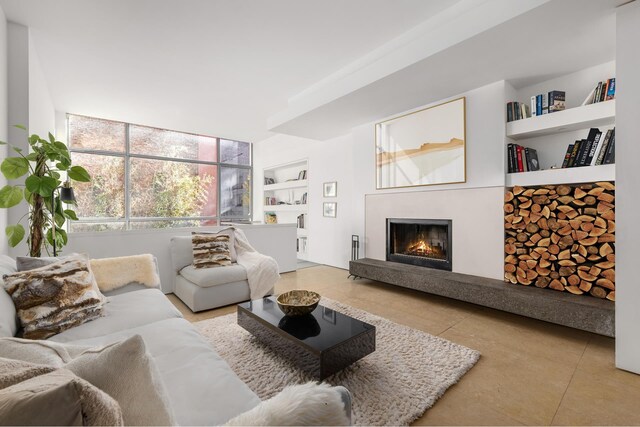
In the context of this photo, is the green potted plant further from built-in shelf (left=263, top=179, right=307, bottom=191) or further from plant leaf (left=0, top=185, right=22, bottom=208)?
built-in shelf (left=263, top=179, right=307, bottom=191)

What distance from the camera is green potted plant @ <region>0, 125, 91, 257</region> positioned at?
6.71ft

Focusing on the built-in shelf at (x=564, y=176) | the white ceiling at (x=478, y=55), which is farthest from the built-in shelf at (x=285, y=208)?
the built-in shelf at (x=564, y=176)

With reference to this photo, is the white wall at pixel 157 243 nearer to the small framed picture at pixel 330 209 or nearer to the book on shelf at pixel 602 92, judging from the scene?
the small framed picture at pixel 330 209

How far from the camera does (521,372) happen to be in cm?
179

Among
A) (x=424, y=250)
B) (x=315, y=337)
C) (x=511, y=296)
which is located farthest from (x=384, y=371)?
(x=424, y=250)

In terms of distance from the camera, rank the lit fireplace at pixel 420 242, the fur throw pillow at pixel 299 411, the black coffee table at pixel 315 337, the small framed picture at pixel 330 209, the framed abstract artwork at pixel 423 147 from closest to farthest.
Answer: the fur throw pillow at pixel 299 411 → the black coffee table at pixel 315 337 → the framed abstract artwork at pixel 423 147 → the lit fireplace at pixel 420 242 → the small framed picture at pixel 330 209

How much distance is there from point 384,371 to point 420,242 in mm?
2244

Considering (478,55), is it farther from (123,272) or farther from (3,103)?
(3,103)

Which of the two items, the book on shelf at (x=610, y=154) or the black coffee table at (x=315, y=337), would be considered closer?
the black coffee table at (x=315, y=337)

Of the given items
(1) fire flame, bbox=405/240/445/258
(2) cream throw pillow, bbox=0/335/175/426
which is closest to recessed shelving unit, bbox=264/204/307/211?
(1) fire flame, bbox=405/240/445/258

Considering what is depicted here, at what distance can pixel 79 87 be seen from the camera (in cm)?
374

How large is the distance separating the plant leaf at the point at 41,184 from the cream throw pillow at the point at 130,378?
2.24m

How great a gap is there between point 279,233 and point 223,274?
1.57 m

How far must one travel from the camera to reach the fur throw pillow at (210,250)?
311 centimetres
